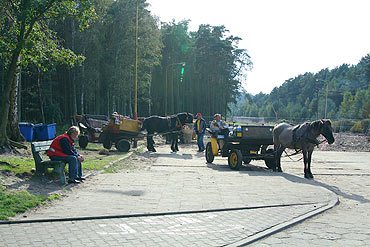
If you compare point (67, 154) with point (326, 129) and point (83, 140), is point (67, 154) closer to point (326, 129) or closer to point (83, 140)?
point (326, 129)

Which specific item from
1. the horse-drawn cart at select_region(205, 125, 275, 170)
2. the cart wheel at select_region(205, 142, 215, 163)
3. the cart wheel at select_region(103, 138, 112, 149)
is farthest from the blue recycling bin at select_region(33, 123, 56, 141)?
the horse-drawn cart at select_region(205, 125, 275, 170)

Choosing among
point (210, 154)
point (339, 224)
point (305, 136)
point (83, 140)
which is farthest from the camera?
point (83, 140)

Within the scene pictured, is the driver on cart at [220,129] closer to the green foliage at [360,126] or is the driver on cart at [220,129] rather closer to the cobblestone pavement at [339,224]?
the cobblestone pavement at [339,224]

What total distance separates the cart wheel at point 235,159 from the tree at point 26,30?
236 inches

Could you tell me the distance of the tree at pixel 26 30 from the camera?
10.2 meters

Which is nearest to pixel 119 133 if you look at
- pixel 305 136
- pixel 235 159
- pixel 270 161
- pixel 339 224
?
pixel 235 159

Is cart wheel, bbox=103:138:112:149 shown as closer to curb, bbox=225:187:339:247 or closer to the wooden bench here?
the wooden bench

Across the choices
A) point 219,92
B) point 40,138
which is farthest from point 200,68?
point 40,138

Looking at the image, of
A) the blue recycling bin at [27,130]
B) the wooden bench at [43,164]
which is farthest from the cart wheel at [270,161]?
the blue recycling bin at [27,130]

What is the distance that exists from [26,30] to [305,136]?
874 cm

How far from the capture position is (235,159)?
41.0 feet

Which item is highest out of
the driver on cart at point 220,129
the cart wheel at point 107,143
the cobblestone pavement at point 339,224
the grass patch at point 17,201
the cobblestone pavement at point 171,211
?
the driver on cart at point 220,129

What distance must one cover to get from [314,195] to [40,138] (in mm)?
15876

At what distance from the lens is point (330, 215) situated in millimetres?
7125
